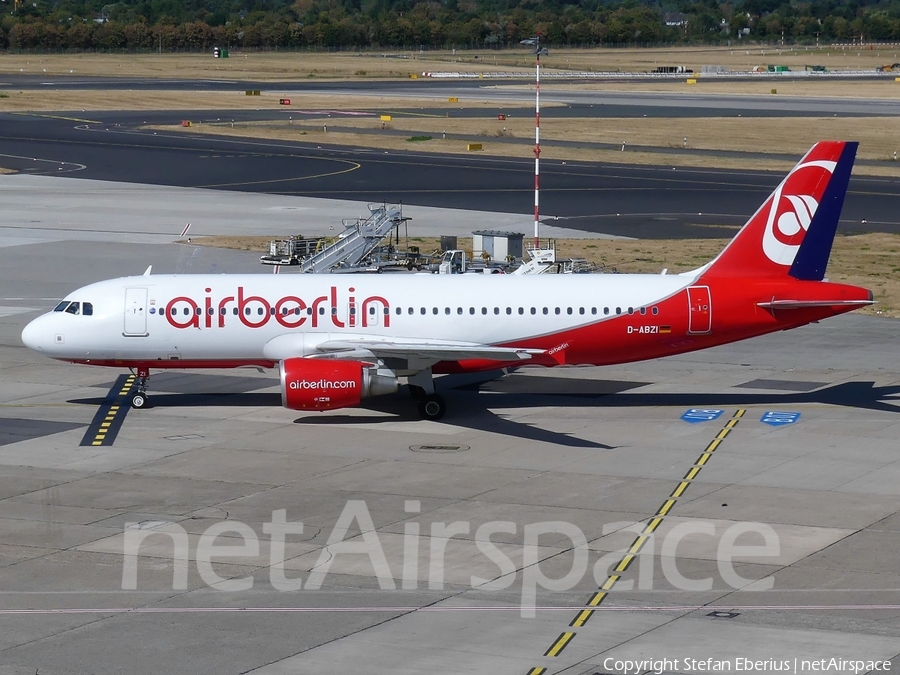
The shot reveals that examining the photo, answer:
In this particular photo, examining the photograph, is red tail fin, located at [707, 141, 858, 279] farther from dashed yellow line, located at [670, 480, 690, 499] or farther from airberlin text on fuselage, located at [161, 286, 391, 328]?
airberlin text on fuselage, located at [161, 286, 391, 328]

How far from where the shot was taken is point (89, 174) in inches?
4203

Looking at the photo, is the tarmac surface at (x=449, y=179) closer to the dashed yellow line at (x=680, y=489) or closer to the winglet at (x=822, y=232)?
the winglet at (x=822, y=232)

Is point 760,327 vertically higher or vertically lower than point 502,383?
higher

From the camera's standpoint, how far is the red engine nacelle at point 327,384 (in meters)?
39.7

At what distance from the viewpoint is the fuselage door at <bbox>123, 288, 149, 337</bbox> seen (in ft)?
139

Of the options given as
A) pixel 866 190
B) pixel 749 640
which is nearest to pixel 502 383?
pixel 749 640

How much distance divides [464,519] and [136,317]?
51.2ft

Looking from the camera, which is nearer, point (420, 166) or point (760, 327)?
point (760, 327)

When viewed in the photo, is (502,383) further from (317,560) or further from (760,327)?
(317,560)

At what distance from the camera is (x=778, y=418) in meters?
42.1

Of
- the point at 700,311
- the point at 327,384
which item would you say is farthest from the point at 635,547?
the point at 700,311

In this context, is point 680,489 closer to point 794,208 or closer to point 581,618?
point 581,618


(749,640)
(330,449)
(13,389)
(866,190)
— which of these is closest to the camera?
(749,640)

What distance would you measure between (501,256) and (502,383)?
2079cm
